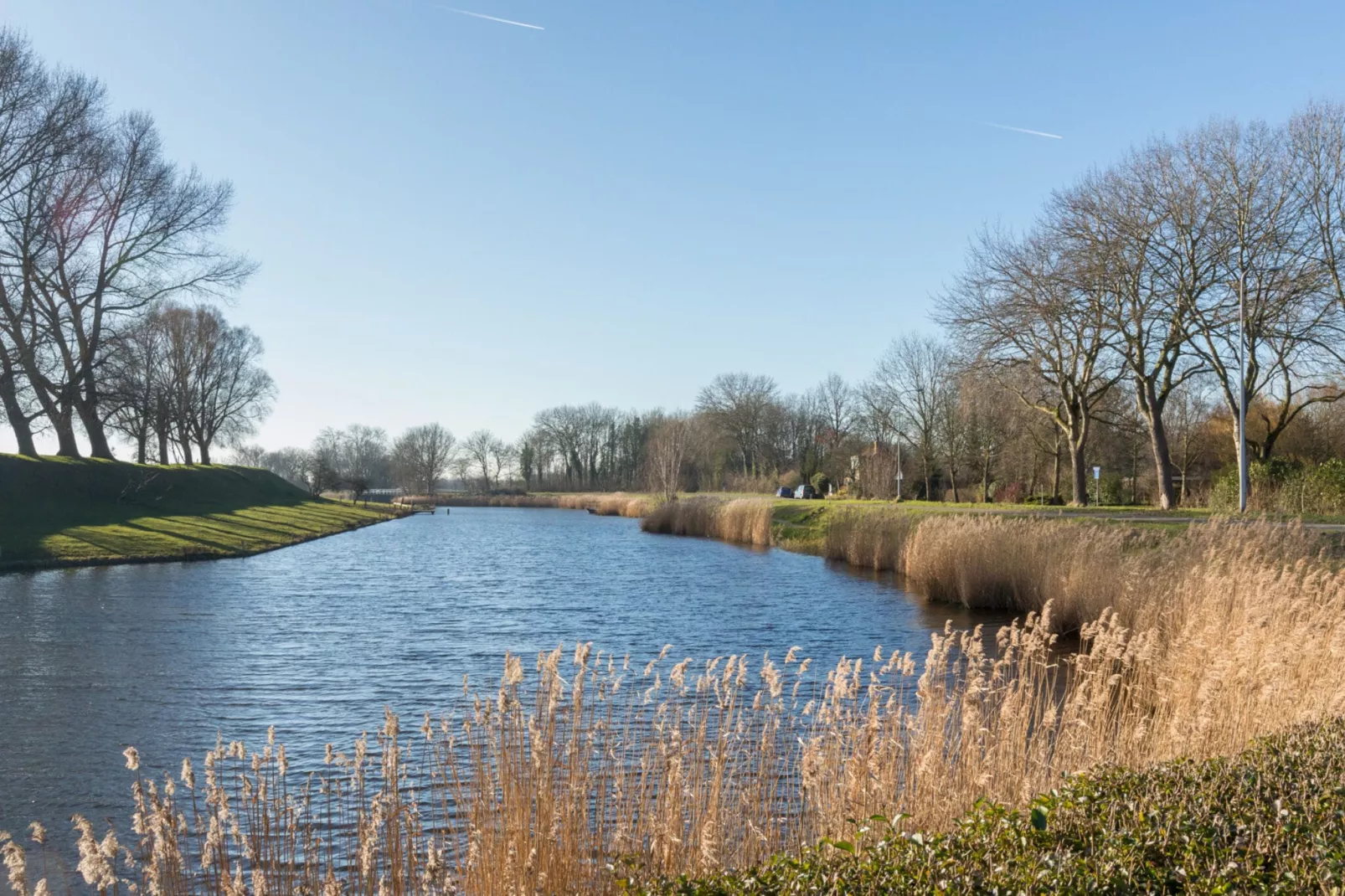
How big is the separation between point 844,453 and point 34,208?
165 feet

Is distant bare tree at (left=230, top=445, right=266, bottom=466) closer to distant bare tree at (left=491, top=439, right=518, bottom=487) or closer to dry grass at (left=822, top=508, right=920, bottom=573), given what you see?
distant bare tree at (left=491, top=439, right=518, bottom=487)

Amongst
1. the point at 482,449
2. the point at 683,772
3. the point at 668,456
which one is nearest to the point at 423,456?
the point at 482,449

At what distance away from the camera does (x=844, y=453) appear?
6731 centimetres

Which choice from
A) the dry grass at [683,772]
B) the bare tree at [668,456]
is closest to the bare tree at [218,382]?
the bare tree at [668,456]

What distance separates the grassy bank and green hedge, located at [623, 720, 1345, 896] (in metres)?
23.3

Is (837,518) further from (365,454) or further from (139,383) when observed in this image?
(365,454)

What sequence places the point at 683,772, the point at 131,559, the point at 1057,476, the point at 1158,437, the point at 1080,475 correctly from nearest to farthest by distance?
Result: the point at 683,772 → the point at 131,559 → the point at 1158,437 → the point at 1080,475 → the point at 1057,476

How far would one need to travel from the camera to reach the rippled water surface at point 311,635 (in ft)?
29.6

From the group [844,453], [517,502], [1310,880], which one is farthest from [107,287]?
[517,502]

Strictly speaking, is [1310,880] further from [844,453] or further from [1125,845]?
[844,453]

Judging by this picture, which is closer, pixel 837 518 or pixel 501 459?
pixel 837 518

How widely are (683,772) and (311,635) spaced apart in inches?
445

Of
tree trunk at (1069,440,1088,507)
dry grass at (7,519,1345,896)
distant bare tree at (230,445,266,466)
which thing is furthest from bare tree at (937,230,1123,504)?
distant bare tree at (230,445,266,466)

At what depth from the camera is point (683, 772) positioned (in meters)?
5.74
